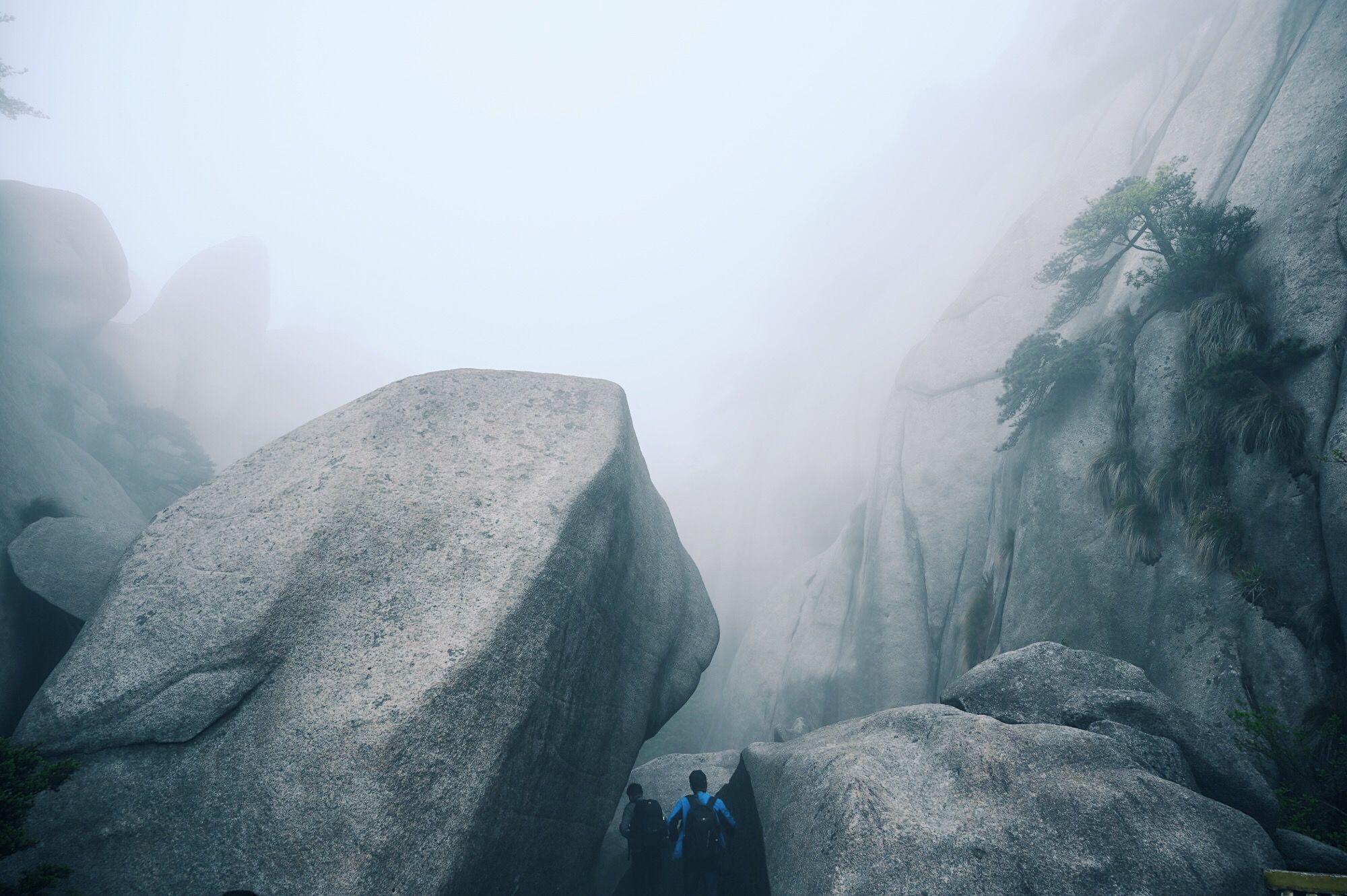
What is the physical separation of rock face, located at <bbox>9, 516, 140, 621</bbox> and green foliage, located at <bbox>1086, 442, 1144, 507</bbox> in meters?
20.0

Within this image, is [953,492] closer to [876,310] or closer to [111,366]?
[876,310]

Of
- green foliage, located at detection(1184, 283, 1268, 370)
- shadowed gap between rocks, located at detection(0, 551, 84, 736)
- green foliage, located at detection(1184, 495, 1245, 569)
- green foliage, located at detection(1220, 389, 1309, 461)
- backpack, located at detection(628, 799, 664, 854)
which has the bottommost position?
A: backpack, located at detection(628, 799, 664, 854)

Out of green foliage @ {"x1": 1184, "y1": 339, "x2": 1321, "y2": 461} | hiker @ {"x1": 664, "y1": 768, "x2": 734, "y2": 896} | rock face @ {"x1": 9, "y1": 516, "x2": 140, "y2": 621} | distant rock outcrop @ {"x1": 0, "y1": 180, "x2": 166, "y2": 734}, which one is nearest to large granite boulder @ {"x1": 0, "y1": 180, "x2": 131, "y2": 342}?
distant rock outcrop @ {"x1": 0, "y1": 180, "x2": 166, "y2": 734}

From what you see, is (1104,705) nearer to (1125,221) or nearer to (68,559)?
(1125,221)

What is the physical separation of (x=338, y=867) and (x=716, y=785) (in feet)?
33.6

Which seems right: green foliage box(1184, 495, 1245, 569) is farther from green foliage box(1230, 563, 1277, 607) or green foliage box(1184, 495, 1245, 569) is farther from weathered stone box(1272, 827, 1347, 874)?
weathered stone box(1272, 827, 1347, 874)

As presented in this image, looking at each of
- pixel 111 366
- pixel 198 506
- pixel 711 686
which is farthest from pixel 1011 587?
pixel 111 366

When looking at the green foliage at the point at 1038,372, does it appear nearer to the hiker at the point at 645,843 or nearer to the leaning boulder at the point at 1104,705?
the leaning boulder at the point at 1104,705

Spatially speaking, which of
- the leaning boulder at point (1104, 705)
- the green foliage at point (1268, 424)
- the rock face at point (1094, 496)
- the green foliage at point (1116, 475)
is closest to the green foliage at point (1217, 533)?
the rock face at point (1094, 496)

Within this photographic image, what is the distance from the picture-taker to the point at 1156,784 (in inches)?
205

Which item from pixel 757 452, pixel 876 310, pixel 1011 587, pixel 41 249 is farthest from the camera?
pixel 757 452

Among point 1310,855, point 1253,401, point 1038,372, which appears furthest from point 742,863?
point 1038,372

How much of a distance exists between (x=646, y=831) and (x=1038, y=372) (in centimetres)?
1523

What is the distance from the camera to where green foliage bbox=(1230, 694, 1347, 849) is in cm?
556
